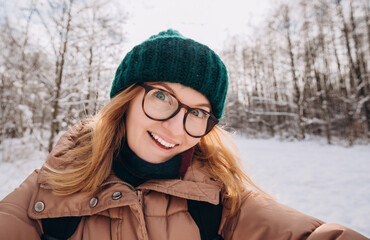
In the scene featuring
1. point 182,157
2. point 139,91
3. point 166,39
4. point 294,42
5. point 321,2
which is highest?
point 321,2

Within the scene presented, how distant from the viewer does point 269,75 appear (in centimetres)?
1845

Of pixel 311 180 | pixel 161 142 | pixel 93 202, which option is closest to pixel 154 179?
pixel 161 142

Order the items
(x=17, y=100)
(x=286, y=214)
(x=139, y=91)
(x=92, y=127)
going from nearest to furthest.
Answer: (x=286, y=214) → (x=139, y=91) → (x=92, y=127) → (x=17, y=100)

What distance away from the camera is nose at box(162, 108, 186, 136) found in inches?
42.3

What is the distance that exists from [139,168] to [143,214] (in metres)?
0.25

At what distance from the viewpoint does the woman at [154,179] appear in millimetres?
938

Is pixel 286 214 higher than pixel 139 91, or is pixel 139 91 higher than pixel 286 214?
pixel 139 91

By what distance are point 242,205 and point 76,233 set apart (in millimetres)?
879

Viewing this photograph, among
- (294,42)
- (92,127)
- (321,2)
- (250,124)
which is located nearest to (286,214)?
(92,127)

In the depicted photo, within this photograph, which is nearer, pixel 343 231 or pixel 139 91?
pixel 343 231

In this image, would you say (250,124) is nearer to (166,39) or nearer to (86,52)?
(86,52)

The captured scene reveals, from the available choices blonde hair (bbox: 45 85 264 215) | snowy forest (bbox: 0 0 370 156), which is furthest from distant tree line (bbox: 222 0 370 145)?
blonde hair (bbox: 45 85 264 215)

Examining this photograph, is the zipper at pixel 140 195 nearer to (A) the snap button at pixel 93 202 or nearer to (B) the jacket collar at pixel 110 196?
(B) the jacket collar at pixel 110 196

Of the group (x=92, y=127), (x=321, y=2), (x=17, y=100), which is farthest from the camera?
(x=321, y=2)
